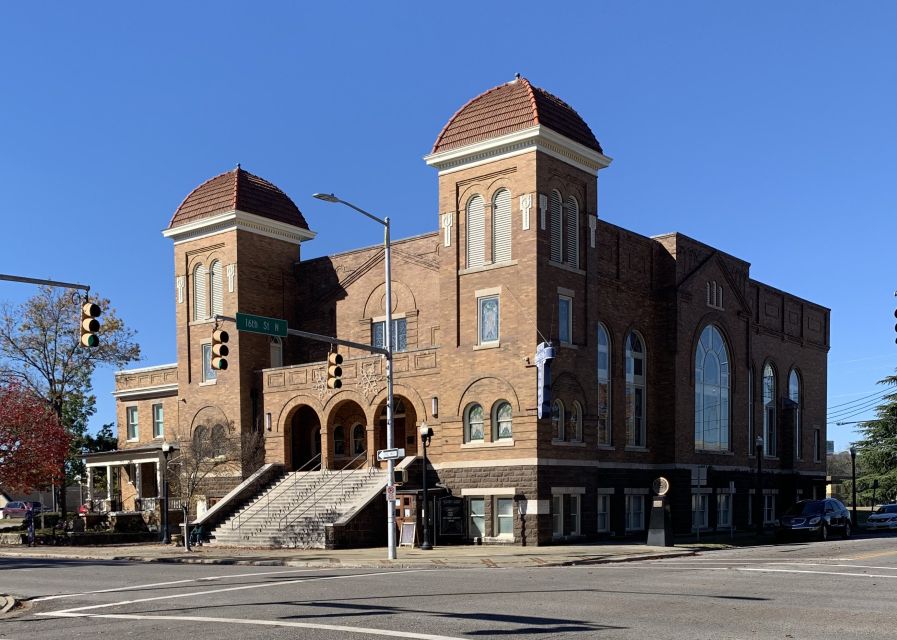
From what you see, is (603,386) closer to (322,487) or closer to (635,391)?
(635,391)

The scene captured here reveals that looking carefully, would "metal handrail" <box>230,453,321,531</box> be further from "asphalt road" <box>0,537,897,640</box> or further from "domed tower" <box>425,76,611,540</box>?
"asphalt road" <box>0,537,897,640</box>

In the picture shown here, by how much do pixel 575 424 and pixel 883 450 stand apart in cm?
3932

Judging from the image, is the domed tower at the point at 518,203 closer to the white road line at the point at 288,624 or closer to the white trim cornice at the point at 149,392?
the white trim cornice at the point at 149,392

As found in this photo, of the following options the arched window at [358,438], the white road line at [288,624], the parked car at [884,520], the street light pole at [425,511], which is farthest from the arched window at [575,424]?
the white road line at [288,624]

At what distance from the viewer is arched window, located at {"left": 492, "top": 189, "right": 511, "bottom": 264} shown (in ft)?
117

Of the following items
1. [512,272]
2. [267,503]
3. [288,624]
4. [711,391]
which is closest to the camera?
[288,624]

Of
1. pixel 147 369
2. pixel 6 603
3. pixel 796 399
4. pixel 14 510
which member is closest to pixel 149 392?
pixel 147 369

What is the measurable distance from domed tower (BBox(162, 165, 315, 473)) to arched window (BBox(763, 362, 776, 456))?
80.7 feet

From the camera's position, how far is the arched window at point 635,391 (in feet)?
133

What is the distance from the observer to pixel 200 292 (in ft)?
150

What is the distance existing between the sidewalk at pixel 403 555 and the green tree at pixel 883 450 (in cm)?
3931

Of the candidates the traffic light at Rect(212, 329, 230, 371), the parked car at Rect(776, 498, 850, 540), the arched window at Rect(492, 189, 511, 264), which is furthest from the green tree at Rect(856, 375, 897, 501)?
the traffic light at Rect(212, 329, 230, 371)

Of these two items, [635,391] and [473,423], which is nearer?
[473,423]

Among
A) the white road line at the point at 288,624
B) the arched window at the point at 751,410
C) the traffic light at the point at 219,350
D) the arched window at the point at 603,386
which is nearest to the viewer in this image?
the white road line at the point at 288,624
